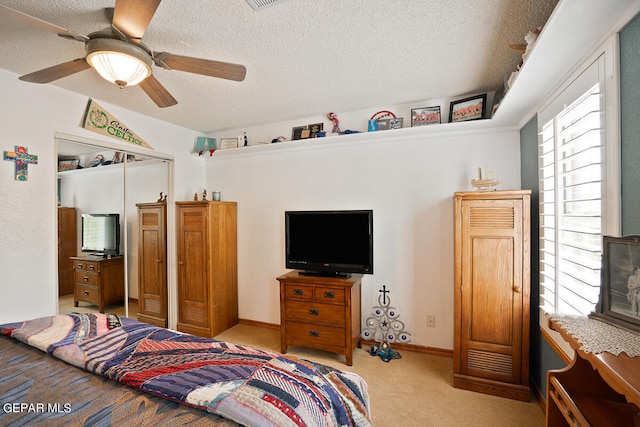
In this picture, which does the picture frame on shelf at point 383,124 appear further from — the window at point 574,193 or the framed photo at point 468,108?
the window at point 574,193

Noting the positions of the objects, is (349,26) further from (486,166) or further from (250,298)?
(250,298)

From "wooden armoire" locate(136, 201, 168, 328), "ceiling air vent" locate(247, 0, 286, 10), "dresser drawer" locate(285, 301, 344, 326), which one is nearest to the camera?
"ceiling air vent" locate(247, 0, 286, 10)

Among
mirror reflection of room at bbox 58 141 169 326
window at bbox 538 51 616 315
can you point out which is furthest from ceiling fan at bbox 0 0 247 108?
window at bbox 538 51 616 315

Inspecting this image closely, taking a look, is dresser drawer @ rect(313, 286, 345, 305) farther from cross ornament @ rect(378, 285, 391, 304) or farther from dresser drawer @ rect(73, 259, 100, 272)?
dresser drawer @ rect(73, 259, 100, 272)

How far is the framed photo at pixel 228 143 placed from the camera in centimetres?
369

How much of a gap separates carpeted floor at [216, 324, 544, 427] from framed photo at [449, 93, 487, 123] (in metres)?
2.35

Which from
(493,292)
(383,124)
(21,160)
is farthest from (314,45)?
(21,160)

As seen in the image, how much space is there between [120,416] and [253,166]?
300 centimetres

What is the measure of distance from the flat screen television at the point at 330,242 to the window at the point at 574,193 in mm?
1378

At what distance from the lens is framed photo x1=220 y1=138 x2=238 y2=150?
3.69m

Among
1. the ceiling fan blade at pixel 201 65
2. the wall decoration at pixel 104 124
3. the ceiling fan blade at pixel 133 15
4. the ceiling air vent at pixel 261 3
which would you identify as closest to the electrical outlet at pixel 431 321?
the ceiling fan blade at pixel 201 65

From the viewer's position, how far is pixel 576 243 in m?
1.61

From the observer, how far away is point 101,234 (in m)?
2.90

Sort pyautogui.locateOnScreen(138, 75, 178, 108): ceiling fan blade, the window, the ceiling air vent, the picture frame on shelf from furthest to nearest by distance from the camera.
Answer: the picture frame on shelf < pyautogui.locateOnScreen(138, 75, 178, 108): ceiling fan blade < the ceiling air vent < the window
